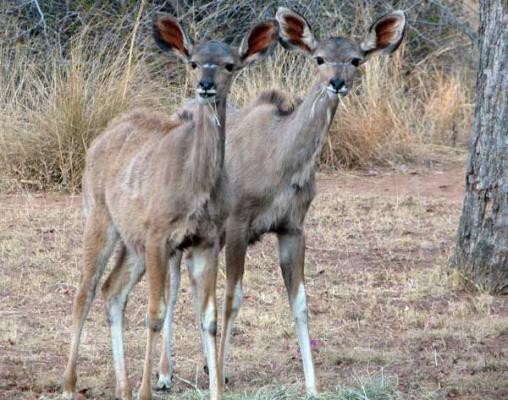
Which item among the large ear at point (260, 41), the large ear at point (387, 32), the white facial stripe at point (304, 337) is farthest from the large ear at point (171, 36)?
the white facial stripe at point (304, 337)

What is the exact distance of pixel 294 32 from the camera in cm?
724

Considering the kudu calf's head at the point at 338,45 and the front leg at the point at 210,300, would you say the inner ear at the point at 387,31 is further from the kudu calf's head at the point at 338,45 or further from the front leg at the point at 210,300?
the front leg at the point at 210,300

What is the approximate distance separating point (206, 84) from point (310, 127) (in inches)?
39.9

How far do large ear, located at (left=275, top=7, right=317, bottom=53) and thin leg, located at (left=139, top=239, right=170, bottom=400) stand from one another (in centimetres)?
171

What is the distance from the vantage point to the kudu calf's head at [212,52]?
20.2 feet

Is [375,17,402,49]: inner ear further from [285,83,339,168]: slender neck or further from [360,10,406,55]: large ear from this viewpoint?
[285,83,339,168]: slender neck

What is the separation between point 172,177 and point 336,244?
4.28m

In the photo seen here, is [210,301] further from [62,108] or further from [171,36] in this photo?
[62,108]

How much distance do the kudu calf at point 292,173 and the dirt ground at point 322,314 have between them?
506mm

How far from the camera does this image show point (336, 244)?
1034 centimetres

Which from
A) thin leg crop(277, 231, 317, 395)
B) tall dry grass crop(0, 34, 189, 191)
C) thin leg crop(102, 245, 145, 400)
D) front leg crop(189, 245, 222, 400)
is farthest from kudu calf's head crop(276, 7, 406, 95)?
tall dry grass crop(0, 34, 189, 191)

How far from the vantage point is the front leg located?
6.22 meters

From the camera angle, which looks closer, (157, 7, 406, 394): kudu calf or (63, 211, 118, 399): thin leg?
(63, 211, 118, 399): thin leg

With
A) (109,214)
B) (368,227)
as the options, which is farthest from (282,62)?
(109,214)
